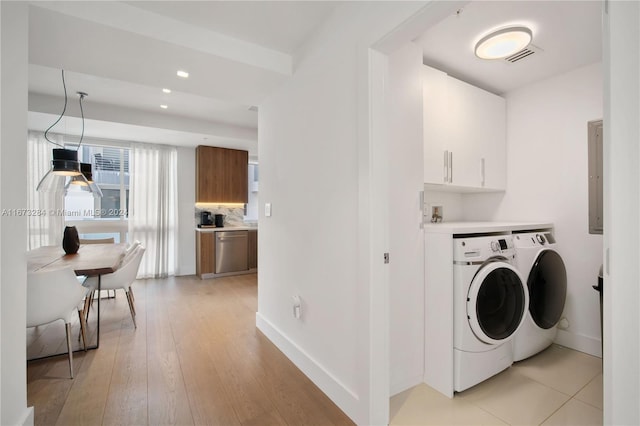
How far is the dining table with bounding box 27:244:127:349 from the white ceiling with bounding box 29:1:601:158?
148 cm

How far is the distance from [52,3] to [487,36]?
2.57 m

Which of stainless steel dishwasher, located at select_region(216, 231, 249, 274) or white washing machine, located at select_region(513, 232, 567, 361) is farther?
stainless steel dishwasher, located at select_region(216, 231, 249, 274)

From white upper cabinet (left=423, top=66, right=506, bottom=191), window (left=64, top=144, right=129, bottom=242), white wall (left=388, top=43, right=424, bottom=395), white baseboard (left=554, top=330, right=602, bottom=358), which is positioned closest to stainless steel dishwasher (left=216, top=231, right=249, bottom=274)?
window (left=64, top=144, right=129, bottom=242)

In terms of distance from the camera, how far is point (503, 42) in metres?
1.93

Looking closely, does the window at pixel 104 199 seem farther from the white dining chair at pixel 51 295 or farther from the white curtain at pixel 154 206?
the white dining chair at pixel 51 295

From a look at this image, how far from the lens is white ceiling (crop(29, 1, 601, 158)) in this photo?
65.6 inches

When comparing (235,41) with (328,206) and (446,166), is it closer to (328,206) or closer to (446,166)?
(328,206)

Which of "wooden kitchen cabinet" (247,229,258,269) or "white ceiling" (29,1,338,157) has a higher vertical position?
"white ceiling" (29,1,338,157)

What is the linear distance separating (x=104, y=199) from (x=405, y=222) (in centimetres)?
515

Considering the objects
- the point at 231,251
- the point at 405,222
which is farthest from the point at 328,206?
the point at 231,251

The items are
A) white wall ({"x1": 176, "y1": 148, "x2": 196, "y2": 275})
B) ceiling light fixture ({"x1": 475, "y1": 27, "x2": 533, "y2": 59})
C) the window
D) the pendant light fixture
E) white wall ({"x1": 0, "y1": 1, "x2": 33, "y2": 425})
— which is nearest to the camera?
white wall ({"x1": 0, "y1": 1, "x2": 33, "y2": 425})

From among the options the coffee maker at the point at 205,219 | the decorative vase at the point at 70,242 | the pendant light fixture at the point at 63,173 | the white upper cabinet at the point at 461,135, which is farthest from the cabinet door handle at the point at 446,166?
the coffee maker at the point at 205,219

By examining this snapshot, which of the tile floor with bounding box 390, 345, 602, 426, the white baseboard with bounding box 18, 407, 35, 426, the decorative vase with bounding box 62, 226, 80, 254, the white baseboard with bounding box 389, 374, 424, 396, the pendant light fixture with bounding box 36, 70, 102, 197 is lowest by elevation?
the tile floor with bounding box 390, 345, 602, 426

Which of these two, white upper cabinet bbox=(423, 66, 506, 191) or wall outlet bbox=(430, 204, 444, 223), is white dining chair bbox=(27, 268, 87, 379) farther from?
wall outlet bbox=(430, 204, 444, 223)
